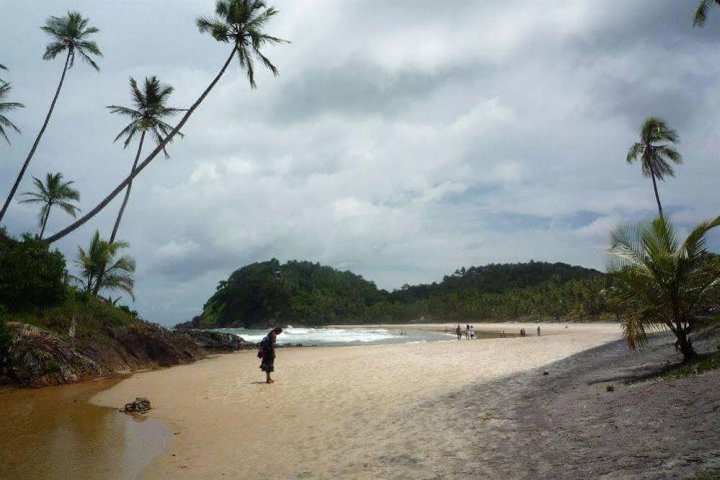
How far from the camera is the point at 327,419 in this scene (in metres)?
8.73

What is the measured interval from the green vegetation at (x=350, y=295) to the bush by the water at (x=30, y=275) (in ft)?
302

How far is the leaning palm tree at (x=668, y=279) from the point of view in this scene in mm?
9227

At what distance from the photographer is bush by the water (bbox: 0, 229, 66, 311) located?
54.4 feet

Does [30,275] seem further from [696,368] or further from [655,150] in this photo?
[655,150]

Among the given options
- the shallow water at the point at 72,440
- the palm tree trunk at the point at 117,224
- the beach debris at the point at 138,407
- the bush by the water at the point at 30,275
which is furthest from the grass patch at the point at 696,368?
the palm tree trunk at the point at 117,224

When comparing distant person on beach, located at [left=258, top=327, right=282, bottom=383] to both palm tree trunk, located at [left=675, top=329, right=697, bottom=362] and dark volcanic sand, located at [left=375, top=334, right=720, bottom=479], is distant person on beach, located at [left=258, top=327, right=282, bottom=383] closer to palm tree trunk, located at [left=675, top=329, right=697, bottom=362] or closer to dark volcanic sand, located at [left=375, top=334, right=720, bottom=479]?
dark volcanic sand, located at [left=375, top=334, right=720, bottom=479]

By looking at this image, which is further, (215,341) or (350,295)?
(350,295)

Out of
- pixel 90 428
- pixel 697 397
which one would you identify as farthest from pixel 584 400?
pixel 90 428

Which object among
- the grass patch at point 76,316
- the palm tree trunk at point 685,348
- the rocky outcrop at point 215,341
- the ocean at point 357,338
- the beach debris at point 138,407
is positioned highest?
the grass patch at point 76,316

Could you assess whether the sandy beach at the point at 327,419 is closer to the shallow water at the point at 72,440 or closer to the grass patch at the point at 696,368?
the shallow water at the point at 72,440

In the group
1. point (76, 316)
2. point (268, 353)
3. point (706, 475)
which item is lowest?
point (268, 353)

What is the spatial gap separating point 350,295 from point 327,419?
491 ft

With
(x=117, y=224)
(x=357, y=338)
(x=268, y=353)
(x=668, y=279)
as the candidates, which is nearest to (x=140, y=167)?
(x=117, y=224)

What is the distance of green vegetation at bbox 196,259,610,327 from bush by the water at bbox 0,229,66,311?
92198 mm
